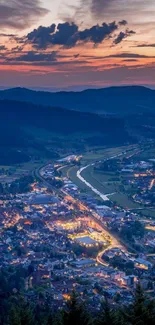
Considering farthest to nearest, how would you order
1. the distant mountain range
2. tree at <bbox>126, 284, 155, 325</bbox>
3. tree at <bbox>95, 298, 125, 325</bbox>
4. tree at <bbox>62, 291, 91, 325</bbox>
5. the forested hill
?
1. the distant mountain range
2. the forested hill
3. tree at <bbox>95, 298, 125, 325</bbox>
4. tree at <bbox>62, 291, 91, 325</bbox>
5. tree at <bbox>126, 284, 155, 325</bbox>

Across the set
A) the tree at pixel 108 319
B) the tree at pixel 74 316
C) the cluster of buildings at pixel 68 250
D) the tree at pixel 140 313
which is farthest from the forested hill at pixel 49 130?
the tree at pixel 140 313

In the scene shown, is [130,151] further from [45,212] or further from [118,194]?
[45,212]

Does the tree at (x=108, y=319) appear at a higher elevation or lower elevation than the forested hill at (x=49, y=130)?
higher

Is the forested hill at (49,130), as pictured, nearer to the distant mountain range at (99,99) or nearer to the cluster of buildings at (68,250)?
the distant mountain range at (99,99)

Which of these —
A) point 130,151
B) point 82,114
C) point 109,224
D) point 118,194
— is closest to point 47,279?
point 109,224

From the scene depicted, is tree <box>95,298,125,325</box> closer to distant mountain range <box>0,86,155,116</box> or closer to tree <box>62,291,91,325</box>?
tree <box>62,291,91,325</box>

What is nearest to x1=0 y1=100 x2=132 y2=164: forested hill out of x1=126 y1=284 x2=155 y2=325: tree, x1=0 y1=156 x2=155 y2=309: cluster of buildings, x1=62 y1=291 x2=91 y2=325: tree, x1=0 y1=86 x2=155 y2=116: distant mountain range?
x1=0 y1=86 x2=155 y2=116: distant mountain range
